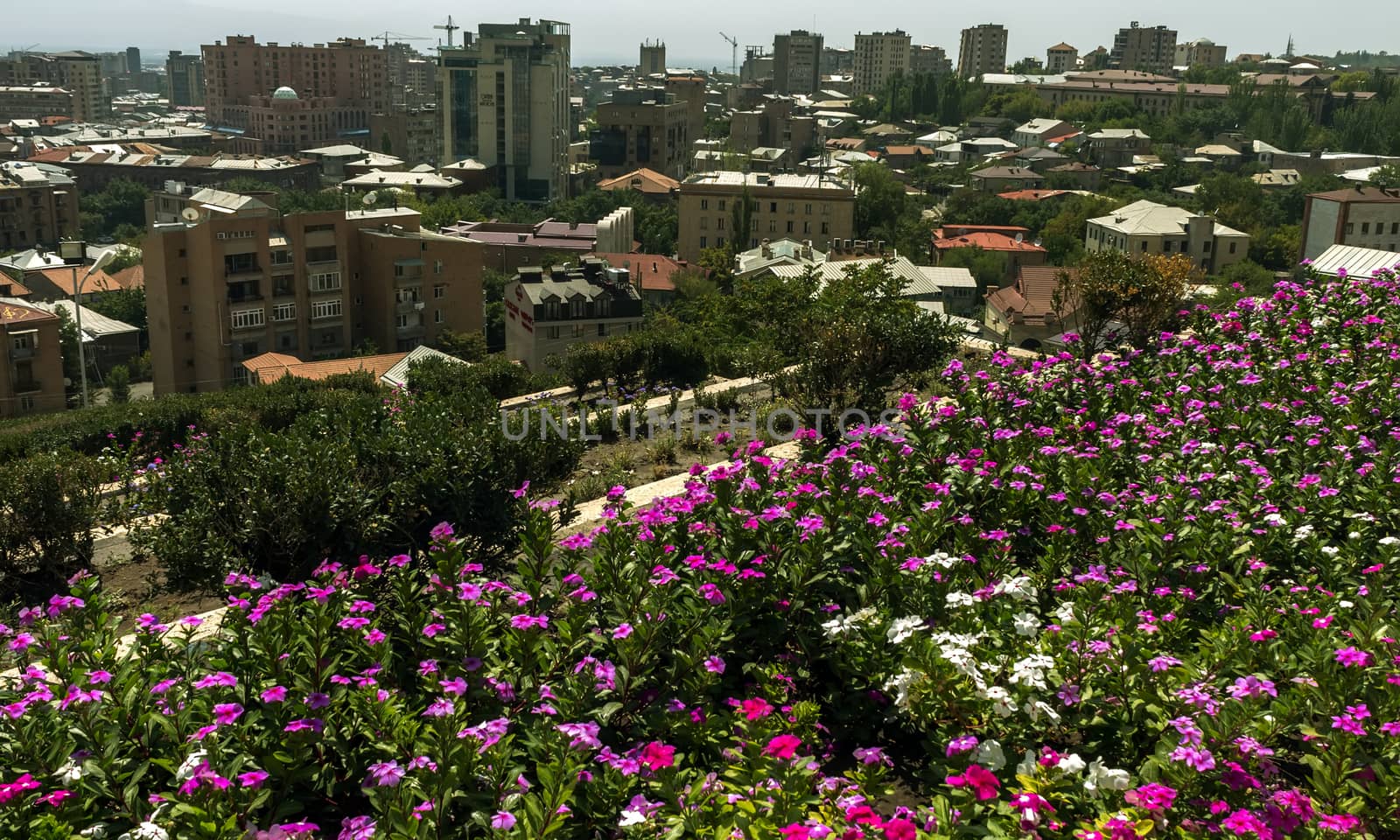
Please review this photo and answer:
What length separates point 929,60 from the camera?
598ft

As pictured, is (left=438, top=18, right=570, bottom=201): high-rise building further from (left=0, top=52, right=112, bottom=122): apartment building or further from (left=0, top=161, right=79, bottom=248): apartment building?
(left=0, top=52, right=112, bottom=122): apartment building

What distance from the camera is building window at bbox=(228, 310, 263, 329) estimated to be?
37.5 meters

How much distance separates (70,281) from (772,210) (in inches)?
1399

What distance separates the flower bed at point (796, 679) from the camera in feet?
12.1

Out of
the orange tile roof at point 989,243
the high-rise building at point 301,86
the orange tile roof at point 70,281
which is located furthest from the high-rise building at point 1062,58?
the orange tile roof at point 70,281

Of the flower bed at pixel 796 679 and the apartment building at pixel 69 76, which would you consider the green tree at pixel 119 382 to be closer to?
the flower bed at pixel 796 679

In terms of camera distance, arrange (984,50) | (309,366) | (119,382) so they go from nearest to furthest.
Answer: (309,366) → (119,382) → (984,50)

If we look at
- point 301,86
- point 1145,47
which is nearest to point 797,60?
point 1145,47

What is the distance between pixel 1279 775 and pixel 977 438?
3.38 meters

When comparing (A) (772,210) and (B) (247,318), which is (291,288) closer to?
(B) (247,318)

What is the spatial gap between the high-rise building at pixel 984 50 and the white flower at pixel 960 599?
17626cm

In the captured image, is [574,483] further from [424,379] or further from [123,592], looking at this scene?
[424,379]

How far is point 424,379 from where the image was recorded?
13867mm

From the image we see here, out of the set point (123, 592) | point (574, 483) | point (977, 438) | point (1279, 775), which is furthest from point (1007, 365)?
point (123, 592)
